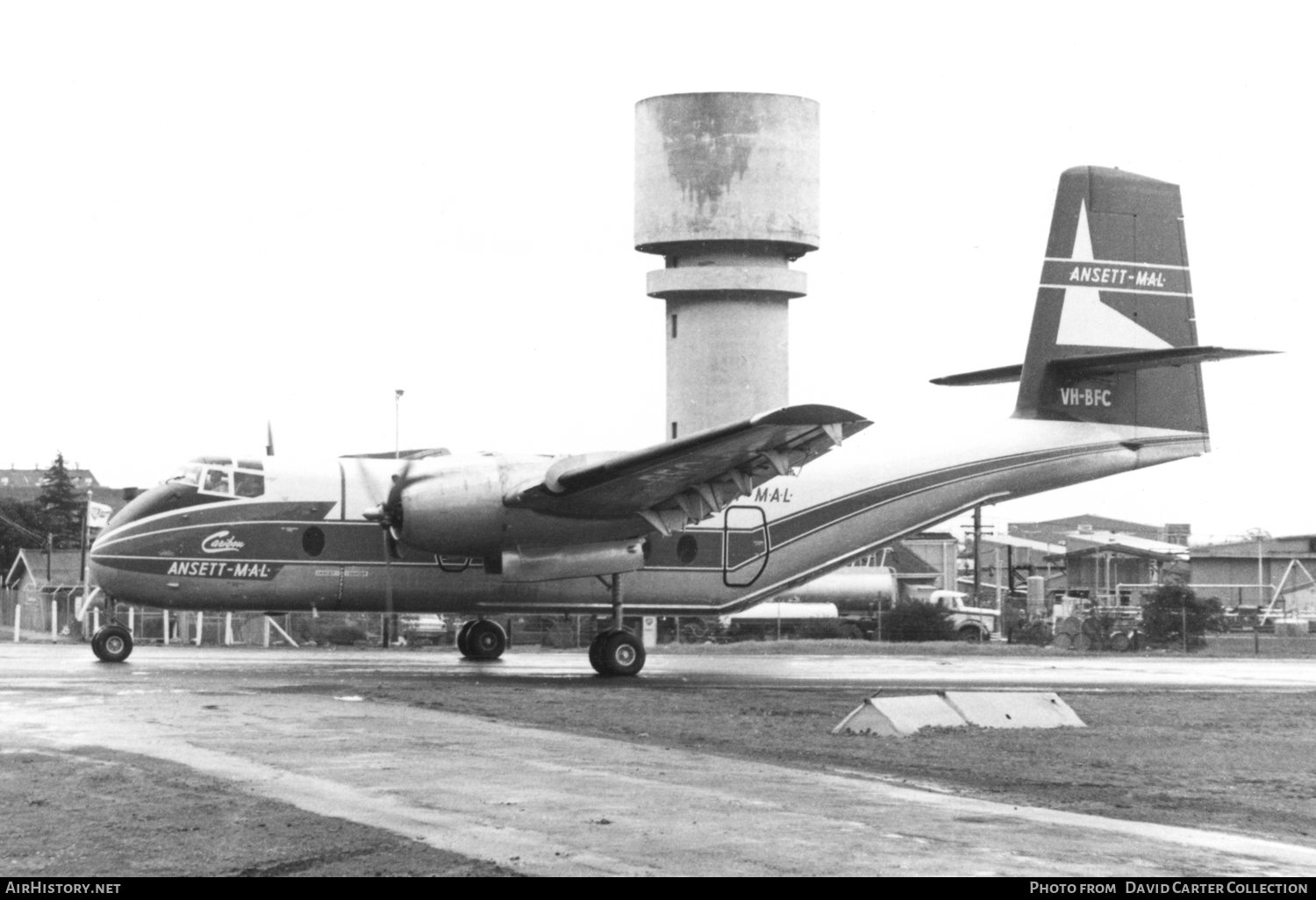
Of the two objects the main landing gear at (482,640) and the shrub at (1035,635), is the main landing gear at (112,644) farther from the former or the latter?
the shrub at (1035,635)

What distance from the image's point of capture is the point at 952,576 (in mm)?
88125

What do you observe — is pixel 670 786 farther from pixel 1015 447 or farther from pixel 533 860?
pixel 1015 447

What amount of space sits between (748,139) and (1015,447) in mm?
20356

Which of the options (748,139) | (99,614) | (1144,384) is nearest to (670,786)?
(1144,384)

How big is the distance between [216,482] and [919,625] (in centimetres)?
→ 2459

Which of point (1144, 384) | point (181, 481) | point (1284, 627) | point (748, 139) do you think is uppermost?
point (748, 139)

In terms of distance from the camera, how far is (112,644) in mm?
24109

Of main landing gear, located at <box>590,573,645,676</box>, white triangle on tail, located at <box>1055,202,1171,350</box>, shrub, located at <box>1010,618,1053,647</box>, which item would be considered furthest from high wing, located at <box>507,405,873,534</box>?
shrub, located at <box>1010,618,1053,647</box>

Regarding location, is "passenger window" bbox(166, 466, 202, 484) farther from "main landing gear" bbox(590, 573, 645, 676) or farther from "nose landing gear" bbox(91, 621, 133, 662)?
"main landing gear" bbox(590, 573, 645, 676)

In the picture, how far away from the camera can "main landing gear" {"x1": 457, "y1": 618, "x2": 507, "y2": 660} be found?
2767 cm

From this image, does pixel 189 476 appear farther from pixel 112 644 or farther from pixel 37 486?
pixel 37 486

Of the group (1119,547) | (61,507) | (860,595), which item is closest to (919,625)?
(860,595)

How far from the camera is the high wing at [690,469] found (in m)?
A: 20.3

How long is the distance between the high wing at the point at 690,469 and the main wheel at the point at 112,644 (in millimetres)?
6794
